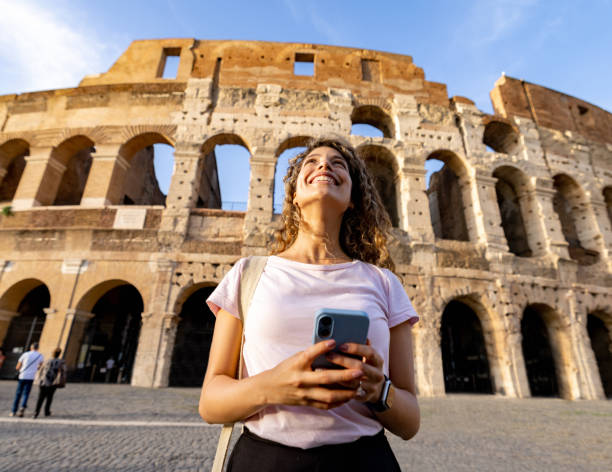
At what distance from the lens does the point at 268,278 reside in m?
1.09

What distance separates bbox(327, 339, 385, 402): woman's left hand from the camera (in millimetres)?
727

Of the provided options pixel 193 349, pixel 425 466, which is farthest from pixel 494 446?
pixel 193 349

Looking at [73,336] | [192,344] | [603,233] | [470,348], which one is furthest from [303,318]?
[603,233]

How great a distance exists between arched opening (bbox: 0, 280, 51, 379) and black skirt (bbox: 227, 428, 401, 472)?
34.1ft

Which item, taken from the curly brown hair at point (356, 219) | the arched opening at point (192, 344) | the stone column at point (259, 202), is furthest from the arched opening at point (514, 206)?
the curly brown hair at point (356, 219)

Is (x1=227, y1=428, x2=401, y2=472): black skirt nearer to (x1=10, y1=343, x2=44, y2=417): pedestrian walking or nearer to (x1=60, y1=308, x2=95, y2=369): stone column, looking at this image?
(x1=10, y1=343, x2=44, y2=417): pedestrian walking

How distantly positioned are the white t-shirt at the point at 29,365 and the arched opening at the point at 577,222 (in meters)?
14.0

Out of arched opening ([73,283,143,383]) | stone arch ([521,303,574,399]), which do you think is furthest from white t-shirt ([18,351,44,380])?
stone arch ([521,303,574,399])

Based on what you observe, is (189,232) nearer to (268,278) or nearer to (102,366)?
(102,366)

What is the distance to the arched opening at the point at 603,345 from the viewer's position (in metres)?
10.1

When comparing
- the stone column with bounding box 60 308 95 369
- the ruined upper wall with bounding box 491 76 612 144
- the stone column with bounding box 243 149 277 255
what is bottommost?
the stone column with bounding box 60 308 95 369

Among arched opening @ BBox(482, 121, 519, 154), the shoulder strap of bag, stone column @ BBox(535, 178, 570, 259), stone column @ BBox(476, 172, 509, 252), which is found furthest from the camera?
arched opening @ BBox(482, 121, 519, 154)

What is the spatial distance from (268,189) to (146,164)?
21.1 feet

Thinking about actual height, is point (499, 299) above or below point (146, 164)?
below
